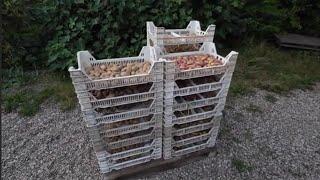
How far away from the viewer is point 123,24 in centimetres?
413

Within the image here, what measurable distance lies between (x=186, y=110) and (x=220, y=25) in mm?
2903

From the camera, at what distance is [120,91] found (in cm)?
204

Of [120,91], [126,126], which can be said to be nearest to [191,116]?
[126,126]

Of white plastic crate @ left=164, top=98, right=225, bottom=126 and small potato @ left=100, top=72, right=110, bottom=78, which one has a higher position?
small potato @ left=100, top=72, right=110, bottom=78

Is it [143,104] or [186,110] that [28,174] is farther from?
[186,110]

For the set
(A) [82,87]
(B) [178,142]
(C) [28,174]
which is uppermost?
(A) [82,87]

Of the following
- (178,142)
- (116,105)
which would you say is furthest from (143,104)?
(178,142)

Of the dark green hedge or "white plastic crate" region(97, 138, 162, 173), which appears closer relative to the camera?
"white plastic crate" region(97, 138, 162, 173)

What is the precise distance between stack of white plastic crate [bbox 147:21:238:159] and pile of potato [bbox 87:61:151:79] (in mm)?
202

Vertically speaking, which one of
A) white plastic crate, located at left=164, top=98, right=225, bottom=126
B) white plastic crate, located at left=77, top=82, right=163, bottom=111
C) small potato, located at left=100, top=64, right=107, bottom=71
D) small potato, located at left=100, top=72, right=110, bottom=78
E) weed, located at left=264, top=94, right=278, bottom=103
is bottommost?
weed, located at left=264, top=94, right=278, bottom=103

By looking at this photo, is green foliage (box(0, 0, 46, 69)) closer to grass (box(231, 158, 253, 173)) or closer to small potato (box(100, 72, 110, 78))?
small potato (box(100, 72, 110, 78))

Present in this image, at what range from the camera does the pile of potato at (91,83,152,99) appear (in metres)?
1.97

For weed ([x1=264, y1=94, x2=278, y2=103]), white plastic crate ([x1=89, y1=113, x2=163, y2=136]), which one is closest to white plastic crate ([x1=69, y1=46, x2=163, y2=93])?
white plastic crate ([x1=89, y1=113, x2=163, y2=136])

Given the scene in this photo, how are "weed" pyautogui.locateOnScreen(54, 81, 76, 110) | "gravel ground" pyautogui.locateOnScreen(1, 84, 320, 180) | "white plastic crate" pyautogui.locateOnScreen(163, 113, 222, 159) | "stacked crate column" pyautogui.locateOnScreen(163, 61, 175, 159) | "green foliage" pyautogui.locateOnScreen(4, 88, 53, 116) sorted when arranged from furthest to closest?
"weed" pyautogui.locateOnScreen(54, 81, 76, 110) < "green foliage" pyautogui.locateOnScreen(4, 88, 53, 116) < "gravel ground" pyautogui.locateOnScreen(1, 84, 320, 180) < "white plastic crate" pyautogui.locateOnScreen(163, 113, 222, 159) < "stacked crate column" pyautogui.locateOnScreen(163, 61, 175, 159)
